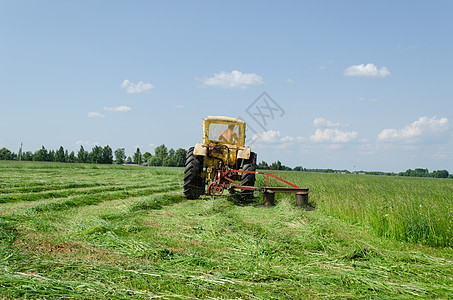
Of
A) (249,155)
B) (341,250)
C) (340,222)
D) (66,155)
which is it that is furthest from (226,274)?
(66,155)

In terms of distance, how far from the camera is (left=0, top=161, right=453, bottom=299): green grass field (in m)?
3.09

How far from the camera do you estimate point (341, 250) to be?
4633 millimetres

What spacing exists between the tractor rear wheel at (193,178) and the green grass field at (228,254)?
2.06m

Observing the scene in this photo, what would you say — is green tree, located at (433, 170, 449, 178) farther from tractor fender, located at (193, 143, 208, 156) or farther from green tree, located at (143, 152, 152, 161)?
tractor fender, located at (193, 143, 208, 156)

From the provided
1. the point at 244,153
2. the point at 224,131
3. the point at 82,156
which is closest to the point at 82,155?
the point at 82,156

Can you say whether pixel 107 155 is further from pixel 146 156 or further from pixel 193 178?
pixel 193 178

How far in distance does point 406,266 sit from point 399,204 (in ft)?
9.19

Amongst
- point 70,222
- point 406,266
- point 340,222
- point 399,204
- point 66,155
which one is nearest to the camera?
point 406,266

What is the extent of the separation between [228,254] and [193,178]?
17.2 ft

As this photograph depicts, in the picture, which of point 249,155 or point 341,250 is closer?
point 341,250

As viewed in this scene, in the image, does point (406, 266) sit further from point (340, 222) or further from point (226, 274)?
point (340, 222)

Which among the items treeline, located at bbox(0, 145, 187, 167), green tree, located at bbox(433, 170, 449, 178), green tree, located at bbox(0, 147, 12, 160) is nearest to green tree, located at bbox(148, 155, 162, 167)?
treeline, located at bbox(0, 145, 187, 167)

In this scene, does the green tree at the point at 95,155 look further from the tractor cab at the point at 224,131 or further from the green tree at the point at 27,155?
the tractor cab at the point at 224,131

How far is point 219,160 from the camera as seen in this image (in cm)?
977
